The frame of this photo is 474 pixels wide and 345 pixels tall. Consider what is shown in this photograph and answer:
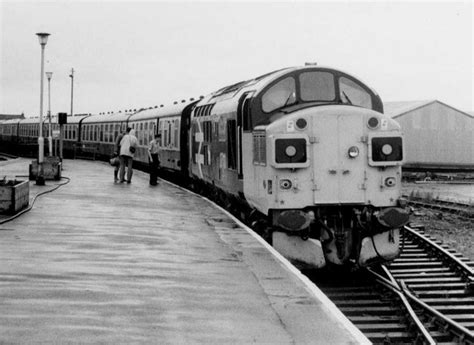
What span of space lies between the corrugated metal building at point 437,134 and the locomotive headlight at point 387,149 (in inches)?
1580

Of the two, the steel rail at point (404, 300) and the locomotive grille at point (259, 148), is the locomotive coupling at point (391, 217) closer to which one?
the steel rail at point (404, 300)

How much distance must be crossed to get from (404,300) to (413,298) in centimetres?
30

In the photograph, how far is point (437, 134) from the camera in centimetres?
5331

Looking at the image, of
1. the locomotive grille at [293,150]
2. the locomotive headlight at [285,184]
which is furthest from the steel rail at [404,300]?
the locomotive grille at [293,150]

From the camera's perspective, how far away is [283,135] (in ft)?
42.0

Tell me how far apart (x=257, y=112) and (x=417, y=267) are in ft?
15.1

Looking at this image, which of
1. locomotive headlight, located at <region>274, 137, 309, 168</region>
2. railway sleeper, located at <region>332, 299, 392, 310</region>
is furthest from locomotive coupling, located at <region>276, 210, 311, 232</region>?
railway sleeper, located at <region>332, 299, 392, 310</region>

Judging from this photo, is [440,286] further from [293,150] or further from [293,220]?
[293,150]

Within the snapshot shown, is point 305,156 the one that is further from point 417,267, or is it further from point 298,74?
point 417,267

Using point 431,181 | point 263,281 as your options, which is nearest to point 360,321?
point 263,281

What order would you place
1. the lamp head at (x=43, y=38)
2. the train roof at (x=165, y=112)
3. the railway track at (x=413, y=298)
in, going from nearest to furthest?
the railway track at (x=413, y=298) < the lamp head at (x=43, y=38) < the train roof at (x=165, y=112)

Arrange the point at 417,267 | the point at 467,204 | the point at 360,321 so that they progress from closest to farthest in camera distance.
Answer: the point at 360,321 < the point at 417,267 < the point at 467,204

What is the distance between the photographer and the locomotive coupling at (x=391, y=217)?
12828 millimetres

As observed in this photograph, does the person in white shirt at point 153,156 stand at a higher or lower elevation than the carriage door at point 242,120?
lower
